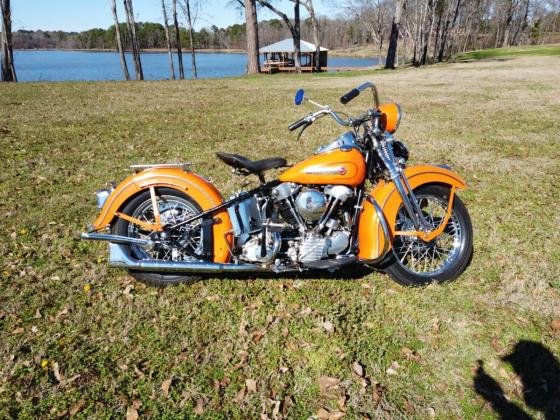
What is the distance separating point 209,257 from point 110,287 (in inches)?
43.1

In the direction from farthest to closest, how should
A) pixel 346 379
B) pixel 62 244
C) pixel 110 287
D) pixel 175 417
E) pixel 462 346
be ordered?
pixel 62 244
pixel 110 287
pixel 462 346
pixel 346 379
pixel 175 417

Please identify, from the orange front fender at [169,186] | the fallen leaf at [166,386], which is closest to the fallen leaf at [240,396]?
the fallen leaf at [166,386]

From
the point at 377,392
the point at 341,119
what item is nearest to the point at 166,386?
the point at 377,392

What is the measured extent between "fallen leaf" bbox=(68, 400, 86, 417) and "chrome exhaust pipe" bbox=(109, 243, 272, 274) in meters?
1.16

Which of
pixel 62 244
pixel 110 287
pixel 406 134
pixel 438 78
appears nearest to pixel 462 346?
pixel 110 287

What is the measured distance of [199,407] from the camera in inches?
112

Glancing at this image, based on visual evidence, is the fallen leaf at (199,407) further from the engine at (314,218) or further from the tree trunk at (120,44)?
the tree trunk at (120,44)

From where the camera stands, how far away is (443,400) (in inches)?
115

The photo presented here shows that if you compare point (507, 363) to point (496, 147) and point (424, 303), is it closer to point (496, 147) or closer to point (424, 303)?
point (424, 303)

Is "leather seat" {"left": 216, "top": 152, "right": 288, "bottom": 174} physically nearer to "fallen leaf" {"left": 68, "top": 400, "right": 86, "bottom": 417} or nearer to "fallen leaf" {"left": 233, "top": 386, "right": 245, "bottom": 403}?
"fallen leaf" {"left": 233, "top": 386, "right": 245, "bottom": 403}

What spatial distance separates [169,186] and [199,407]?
1806 millimetres

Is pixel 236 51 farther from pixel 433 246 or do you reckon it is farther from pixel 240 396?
pixel 240 396

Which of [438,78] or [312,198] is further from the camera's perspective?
[438,78]

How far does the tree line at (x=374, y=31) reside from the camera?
99.3 ft
